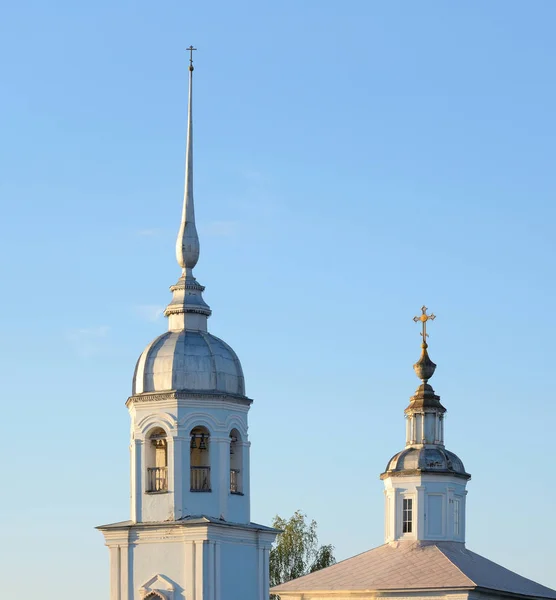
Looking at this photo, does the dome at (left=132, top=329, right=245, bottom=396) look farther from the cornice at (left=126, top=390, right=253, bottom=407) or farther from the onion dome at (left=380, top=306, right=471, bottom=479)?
the onion dome at (left=380, top=306, right=471, bottom=479)

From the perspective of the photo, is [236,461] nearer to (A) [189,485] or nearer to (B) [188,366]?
(A) [189,485]

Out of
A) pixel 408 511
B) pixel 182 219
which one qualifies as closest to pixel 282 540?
pixel 408 511

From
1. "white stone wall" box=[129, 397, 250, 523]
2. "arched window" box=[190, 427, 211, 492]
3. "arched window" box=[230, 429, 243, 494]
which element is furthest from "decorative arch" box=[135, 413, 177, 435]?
"arched window" box=[230, 429, 243, 494]

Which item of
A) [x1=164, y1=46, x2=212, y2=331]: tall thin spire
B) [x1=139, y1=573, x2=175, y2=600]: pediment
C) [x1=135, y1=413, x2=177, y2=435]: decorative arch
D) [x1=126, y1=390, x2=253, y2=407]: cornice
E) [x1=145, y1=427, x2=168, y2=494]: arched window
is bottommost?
[x1=139, y1=573, x2=175, y2=600]: pediment

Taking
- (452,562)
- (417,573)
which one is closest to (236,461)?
(417,573)

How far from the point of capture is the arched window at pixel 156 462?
4306 cm

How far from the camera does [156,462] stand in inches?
1714

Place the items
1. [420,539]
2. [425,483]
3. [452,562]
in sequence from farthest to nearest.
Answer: [425,483] < [420,539] < [452,562]

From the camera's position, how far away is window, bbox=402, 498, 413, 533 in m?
58.2

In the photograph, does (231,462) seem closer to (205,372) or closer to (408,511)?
(205,372)

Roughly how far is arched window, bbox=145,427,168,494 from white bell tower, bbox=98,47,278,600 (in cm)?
2

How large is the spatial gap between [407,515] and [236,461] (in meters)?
15.6

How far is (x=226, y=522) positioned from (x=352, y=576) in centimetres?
1461

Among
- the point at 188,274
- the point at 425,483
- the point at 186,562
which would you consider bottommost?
the point at 186,562
